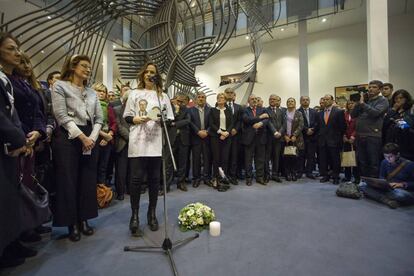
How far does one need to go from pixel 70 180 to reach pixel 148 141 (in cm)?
65

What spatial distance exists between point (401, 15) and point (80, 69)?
10043mm

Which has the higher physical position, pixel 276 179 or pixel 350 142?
pixel 350 142

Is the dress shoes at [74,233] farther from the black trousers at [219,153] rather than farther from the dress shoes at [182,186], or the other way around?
the black trousers at [219,153]

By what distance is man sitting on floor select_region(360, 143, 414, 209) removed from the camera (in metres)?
2.72

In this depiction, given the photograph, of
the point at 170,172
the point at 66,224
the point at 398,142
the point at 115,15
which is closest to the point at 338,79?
the point at 398,142

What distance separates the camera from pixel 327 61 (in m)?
9.06

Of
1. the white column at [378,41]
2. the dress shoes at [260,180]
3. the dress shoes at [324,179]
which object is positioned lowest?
the dress shoes at [324,179]

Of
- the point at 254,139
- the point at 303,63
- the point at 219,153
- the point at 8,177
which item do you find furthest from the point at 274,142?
the point at 303,63

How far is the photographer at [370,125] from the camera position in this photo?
3.22 meters

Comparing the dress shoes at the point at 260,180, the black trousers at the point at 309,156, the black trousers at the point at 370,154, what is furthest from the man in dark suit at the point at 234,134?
the black trousers at the point at 370,154

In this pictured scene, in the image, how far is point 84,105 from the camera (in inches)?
75.9

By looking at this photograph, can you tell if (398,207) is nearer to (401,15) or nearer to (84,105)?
(84,105)

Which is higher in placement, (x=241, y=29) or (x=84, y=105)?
(x=241, y=29)

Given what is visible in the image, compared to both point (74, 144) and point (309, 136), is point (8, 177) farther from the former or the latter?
point (309, 136)
